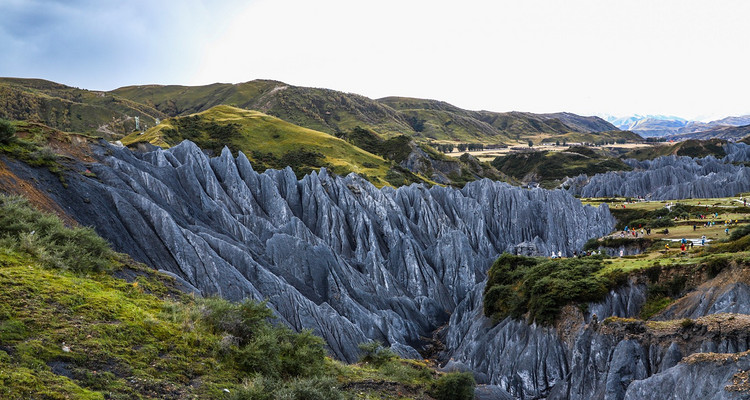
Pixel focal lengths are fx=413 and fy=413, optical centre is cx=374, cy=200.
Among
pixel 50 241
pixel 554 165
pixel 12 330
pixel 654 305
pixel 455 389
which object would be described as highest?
pixel 554 165

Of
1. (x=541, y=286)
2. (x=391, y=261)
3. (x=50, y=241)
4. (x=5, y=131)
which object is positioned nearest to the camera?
(x=50, y=241)

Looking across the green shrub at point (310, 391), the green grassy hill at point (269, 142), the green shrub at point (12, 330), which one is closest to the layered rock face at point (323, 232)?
the green shrub at point (12, 330)

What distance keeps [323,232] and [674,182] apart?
320 feet

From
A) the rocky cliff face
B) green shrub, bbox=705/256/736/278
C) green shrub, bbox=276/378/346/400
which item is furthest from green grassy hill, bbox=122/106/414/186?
green shrub, bbox=276/378/346/400

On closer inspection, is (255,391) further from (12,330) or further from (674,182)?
(674,182)

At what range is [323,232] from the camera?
5356 cm

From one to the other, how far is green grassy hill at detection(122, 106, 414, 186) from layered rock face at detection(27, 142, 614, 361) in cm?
2749

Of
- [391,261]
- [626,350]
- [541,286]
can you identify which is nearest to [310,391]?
[626,350]

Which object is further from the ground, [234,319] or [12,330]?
[12,330]

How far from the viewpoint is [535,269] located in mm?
32875

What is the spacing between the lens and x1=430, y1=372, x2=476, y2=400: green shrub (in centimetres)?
1859

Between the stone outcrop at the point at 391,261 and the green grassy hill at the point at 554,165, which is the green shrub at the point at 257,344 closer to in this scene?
the stone outcrop at the point at 391,261

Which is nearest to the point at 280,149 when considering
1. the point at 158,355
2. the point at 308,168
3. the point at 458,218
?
the point at 308,168

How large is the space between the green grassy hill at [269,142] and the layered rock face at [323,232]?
90.2ft
